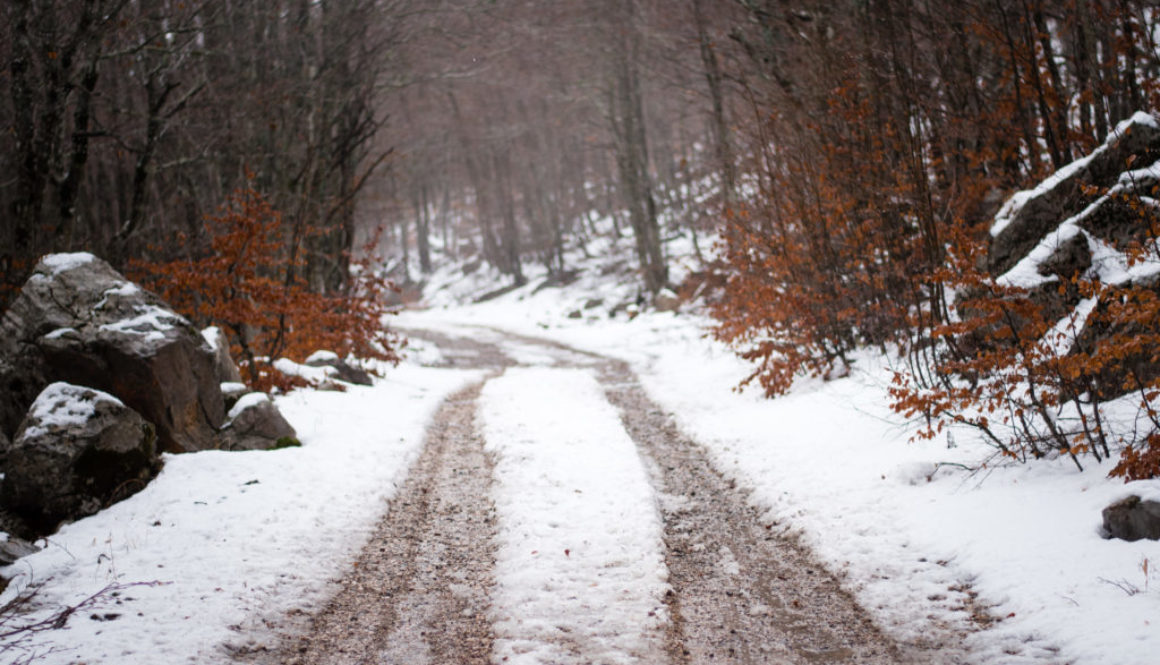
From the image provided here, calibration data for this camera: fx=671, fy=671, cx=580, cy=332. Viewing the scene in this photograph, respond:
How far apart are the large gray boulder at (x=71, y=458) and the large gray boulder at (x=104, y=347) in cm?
47

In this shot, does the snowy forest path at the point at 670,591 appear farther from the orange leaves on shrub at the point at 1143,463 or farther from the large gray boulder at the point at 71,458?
the large gray boulder at the point at 71,458

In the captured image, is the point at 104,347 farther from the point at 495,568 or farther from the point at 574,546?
the point at 574,546

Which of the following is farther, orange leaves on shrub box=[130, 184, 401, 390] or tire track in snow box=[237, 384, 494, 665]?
orange leaves on shrub box=[130, 184, 401, 390]

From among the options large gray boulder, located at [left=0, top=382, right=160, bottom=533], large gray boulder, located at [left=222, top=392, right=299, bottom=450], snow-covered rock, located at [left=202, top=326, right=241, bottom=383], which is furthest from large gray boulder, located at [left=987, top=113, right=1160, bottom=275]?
snow-covered rock, located at [left=202, top=326, right=241, bottom=383]

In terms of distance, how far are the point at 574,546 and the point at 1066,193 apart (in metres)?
5.34

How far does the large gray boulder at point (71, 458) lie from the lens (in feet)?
18.0

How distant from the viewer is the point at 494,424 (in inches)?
357

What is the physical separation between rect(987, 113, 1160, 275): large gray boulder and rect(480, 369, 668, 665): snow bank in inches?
163

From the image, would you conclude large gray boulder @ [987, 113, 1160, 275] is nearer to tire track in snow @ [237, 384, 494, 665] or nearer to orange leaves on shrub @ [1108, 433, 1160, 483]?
orange leaves on shrub @ [1108, 433, 1160, 483]

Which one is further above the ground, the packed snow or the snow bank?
the snow bank

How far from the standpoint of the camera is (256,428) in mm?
7637

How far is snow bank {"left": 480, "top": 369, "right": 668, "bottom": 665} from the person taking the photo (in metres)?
3.76

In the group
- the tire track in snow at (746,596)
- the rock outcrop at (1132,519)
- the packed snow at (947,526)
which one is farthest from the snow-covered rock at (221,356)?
the rock outcrop at (1132,519)

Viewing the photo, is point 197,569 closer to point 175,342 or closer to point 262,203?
point 175,342
